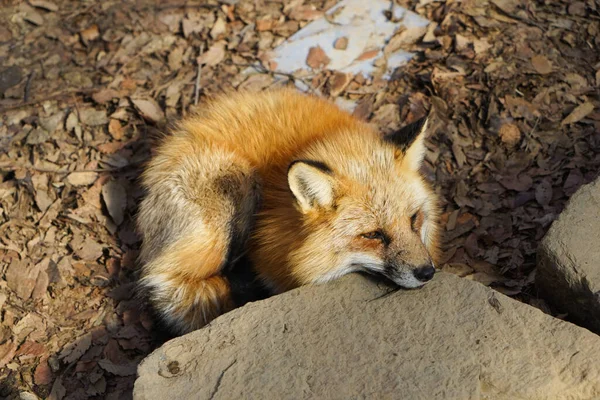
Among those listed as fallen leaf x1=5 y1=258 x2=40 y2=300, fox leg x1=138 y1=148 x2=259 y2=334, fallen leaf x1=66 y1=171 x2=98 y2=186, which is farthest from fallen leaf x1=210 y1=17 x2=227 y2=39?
fallen leaf x1=5 y1=258 x2=40 y2=300

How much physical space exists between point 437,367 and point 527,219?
182 cm

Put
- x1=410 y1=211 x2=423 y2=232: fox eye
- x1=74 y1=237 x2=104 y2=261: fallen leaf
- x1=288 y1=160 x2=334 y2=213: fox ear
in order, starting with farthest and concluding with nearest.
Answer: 1. x1=74 y1=237 x2=104 y2=261: fallen leaf
2. x1=410 y1=211 x2=423 y2=232: fox eye
3. x1=288 y1=160 x2=334 y2=213: fox ear

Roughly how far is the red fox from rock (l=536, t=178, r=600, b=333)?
71 cm

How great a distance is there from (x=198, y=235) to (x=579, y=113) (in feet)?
10.1

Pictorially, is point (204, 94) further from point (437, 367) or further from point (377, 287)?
point (437, 367)

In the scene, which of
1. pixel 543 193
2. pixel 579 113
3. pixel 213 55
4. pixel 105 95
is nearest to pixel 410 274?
pixel 543 193

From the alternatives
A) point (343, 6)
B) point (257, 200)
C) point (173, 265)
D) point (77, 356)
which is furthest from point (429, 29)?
point (77, 356)

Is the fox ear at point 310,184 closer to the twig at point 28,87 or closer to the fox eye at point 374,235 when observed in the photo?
the fox eye at point 374,235

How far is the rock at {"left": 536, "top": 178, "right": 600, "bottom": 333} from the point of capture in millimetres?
3477

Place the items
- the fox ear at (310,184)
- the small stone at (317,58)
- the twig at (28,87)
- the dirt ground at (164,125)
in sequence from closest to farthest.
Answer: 1. the fox ear at (310,184)
2. the dirt ground at (164,125)
3. the twig at (28,87)
4. the small stone at (317,58)

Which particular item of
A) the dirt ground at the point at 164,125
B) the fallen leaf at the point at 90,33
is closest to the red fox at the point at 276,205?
the dirt ground at the point at 164,125

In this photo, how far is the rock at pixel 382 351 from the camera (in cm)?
307

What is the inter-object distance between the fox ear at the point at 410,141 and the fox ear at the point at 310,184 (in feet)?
1.86

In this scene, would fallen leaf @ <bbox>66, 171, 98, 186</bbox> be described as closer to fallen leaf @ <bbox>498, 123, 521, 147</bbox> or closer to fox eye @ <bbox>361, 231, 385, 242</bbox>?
Answer: fox eye @ <bbox>361, 231, 385, 242</bbox>
